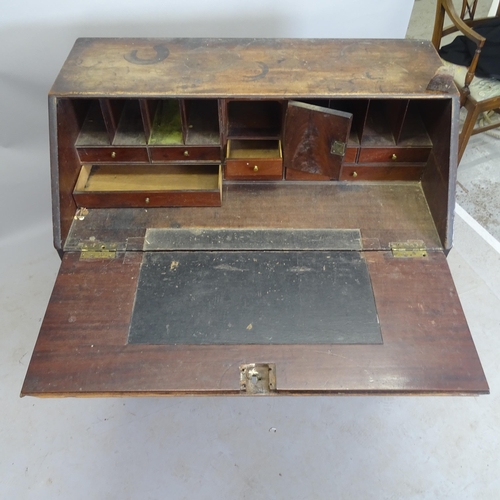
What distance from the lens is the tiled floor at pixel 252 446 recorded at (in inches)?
60.5

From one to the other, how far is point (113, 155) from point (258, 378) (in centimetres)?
84

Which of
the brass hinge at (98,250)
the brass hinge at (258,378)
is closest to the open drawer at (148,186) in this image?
the brass hinge at (98,250)

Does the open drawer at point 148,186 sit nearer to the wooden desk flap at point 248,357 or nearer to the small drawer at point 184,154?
the small drawer at point 184,154

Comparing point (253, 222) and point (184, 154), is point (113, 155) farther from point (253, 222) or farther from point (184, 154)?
point (253, 222)

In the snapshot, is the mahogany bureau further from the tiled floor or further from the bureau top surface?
the tiled floor

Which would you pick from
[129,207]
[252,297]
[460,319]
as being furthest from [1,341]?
[460,319]

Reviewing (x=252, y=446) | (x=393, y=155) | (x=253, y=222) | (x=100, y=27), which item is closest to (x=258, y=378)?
(x=253, y=222)

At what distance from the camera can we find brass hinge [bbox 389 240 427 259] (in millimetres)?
1346

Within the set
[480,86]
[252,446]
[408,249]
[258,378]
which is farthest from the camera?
[480,86]

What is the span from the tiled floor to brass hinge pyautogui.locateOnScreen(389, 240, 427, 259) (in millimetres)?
676

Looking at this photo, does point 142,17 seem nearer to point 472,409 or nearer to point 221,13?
point 221,13

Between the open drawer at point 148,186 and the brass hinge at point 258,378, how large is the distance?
0.57 m

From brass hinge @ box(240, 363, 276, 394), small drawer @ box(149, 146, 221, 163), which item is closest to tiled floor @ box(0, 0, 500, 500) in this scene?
brass hinge @ box(240, 363, 276, 394)

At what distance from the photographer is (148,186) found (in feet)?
4.82
